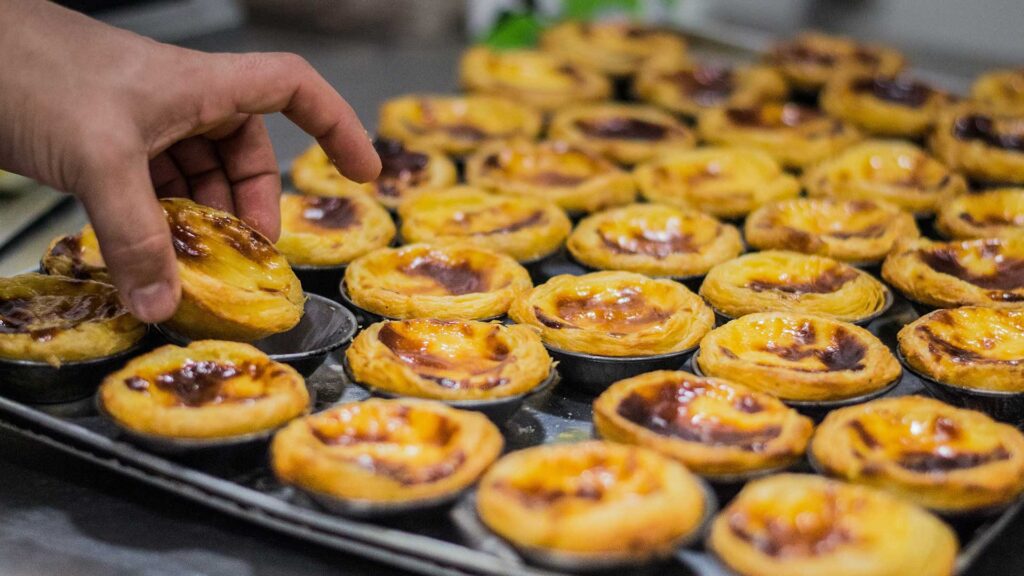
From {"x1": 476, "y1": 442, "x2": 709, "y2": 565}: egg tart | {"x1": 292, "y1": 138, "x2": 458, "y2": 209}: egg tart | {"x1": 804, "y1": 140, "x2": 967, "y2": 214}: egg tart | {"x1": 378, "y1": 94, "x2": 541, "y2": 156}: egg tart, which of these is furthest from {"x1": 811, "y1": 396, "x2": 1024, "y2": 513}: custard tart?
{"x1": 378, "y1": 94, "x2": 541, "y2": 156}: egg tart

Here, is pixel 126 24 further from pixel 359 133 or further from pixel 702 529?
pixel 702 529

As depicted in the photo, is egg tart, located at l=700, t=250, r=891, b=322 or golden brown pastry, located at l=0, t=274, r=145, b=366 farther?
egg tart, located at l=700, t=250, r=891, b=322

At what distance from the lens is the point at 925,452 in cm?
267

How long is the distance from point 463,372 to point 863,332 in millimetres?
1207

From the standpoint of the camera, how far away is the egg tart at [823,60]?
6.14 m

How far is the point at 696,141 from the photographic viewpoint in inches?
212

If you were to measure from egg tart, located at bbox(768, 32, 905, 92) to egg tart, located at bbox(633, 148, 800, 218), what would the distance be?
1404mm

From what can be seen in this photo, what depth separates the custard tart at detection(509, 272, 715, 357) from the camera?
314 cm

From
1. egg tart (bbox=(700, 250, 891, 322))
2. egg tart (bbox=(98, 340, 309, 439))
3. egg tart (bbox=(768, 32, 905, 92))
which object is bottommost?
egg tart (bbox=(98, 340, 309, 439))

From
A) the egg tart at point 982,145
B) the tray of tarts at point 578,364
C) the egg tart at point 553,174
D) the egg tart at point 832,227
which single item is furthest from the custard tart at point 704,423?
the egg tart at point 982,145

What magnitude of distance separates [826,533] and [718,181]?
2609 millimetres

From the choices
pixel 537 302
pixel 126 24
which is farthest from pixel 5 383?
pixel 126 24

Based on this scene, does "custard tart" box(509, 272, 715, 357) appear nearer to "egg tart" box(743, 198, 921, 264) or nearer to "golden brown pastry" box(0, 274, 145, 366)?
"egg tart" box(743, 198, 921, 264)

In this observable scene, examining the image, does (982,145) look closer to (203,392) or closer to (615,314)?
(615,314)
